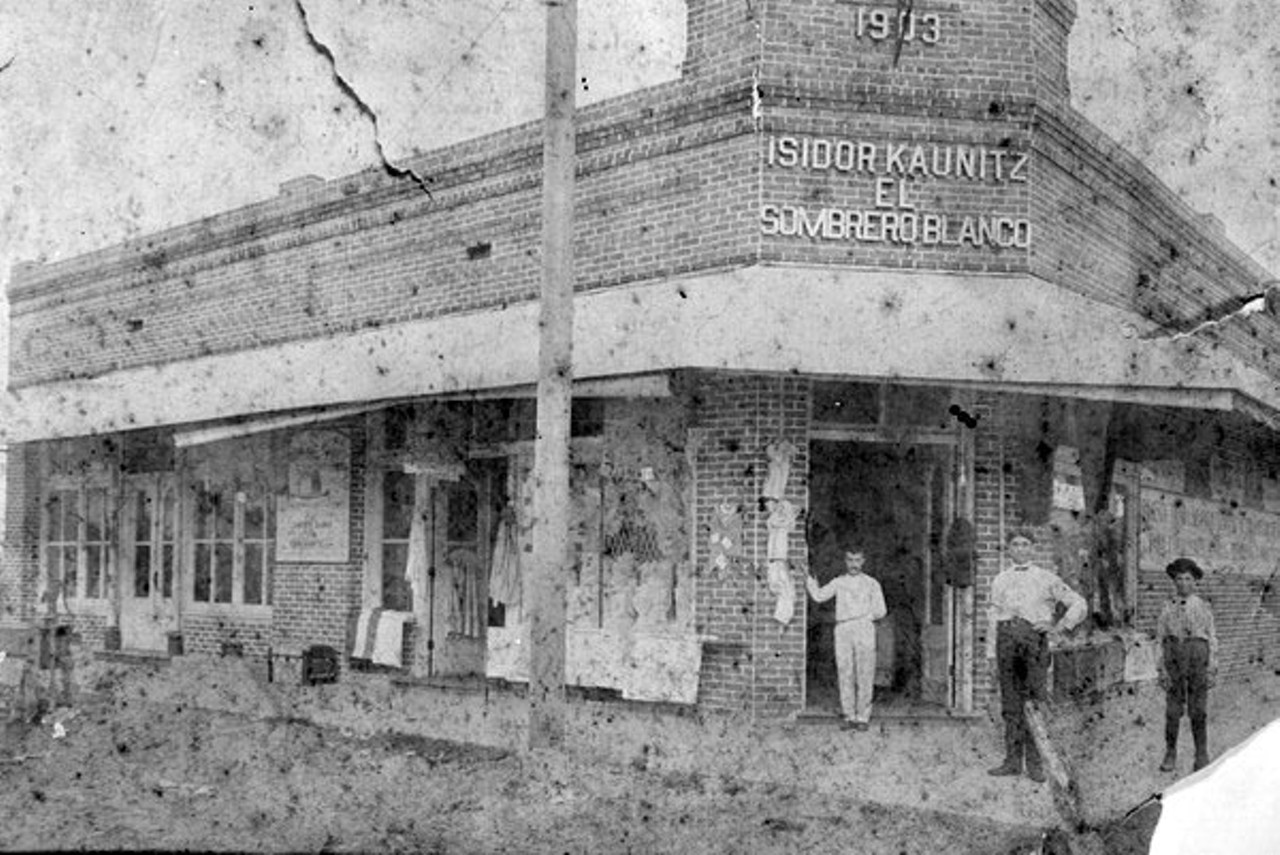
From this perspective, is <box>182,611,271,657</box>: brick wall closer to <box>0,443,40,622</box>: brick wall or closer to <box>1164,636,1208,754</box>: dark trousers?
<box>0,443,40,622</box>: brick wall

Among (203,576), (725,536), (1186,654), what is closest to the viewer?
(1186,654)

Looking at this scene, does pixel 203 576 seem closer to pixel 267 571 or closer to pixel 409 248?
pixel 267 571

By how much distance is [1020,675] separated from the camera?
763 centimetres

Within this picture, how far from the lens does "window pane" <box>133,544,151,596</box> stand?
11820 mm

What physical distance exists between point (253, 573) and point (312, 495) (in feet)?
3.04

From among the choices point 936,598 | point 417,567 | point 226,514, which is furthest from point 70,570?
point 936,598

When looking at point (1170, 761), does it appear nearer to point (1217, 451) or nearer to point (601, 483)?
point (1217, 451)

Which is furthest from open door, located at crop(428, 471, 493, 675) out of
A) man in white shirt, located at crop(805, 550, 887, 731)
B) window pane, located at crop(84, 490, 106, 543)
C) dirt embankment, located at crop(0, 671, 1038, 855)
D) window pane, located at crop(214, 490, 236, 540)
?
window pane, located at crop(84, 490, 106, 543)

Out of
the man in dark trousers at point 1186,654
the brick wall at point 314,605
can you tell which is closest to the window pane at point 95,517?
the brick wall at point 314,605

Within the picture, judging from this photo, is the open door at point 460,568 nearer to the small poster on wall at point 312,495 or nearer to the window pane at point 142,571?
the small poster on wall at point 312,495

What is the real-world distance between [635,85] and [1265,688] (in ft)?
18.6

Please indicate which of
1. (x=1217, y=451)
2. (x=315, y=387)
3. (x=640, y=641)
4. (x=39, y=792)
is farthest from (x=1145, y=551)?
(x=39, y=792)

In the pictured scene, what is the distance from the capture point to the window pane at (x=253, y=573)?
10.9 meters

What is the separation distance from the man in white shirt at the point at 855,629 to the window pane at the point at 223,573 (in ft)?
17.1
